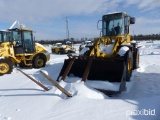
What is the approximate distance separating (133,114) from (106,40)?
5776mm

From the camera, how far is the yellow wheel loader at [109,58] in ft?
25.9

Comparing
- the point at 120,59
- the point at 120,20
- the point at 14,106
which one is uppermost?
the point at 120,20

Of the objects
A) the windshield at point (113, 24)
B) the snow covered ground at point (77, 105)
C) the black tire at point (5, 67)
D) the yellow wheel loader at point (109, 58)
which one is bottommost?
the snow covered ground at point (77, 105)

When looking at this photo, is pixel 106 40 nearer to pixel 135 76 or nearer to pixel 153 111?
pixel 135 76

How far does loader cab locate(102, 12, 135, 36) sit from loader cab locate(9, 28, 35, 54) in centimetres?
500

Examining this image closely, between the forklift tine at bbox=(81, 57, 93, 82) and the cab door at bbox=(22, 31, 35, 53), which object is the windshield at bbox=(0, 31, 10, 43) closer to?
the cab door at bbox=(22, 31, 35, 53)

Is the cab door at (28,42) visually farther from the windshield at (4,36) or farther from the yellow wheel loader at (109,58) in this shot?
the yellow wheel loader at (109,58)

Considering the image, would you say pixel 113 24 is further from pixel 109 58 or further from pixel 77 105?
pixel 77 105

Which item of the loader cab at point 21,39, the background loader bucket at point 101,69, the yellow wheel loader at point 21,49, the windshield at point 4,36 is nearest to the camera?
the background loader bucket at point 101,69

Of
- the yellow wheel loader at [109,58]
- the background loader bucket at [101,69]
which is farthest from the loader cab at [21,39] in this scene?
the background loader bucket at [101,69]

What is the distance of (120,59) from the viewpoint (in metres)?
8.10

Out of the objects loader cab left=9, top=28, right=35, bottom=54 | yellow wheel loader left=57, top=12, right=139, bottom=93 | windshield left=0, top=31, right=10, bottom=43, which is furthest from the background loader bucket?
windshield left=0, top=31, right=10, bottom=43

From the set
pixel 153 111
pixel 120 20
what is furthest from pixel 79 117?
pixel 120 20

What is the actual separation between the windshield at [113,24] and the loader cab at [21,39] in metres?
5.00
